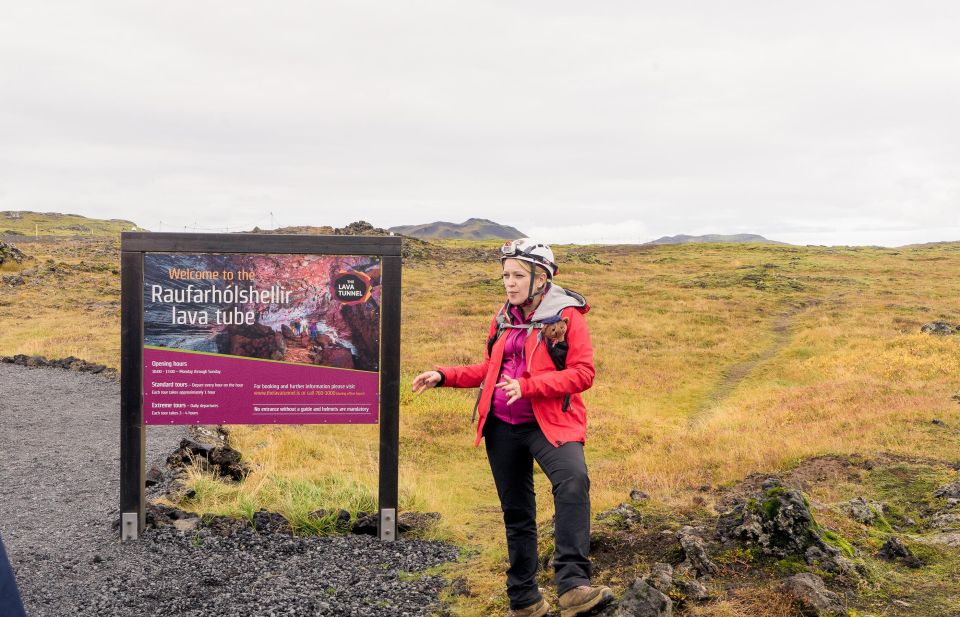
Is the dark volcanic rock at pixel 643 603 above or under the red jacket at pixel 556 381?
under

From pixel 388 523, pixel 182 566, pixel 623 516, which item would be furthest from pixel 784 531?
pixel 182 566

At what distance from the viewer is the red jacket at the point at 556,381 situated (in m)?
4.29

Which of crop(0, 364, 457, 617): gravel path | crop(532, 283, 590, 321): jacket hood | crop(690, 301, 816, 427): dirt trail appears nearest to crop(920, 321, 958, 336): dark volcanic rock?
crop(690, 301, 816, 427): dirt trail

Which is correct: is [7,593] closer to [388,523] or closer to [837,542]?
[388,523]

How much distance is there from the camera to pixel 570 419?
4523 mm

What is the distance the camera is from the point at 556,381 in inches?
169

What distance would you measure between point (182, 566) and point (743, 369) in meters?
19.8

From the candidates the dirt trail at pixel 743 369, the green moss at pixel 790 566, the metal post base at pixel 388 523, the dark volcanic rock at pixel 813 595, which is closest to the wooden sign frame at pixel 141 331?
the metal post base at pixel 388 523

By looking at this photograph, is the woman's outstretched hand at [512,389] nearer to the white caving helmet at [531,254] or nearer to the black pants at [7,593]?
the white caving helmet at [531,254]

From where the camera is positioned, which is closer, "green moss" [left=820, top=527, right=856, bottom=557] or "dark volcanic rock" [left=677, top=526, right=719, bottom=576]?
"dark volcanic rock" [left=677, top=526, right=719, bottom=576]

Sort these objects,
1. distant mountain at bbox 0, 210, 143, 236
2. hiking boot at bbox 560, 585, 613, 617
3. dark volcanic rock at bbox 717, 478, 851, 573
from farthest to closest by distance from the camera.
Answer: distant mountain at bbox 0, 210, 143, 236 → dark volcanic rock at bbox 717, 478, 851, 573 → hiking boot at bbox 560, 585, 613, 617

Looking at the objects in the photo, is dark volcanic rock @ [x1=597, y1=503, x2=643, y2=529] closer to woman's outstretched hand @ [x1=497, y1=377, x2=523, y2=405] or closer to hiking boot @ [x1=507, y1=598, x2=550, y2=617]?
hiking boot @ [x1=507, y1=598, x2=550, y2=617]

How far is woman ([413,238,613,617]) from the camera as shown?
4246 mm

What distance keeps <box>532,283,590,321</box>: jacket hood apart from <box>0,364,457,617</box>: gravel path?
250 centimetres
